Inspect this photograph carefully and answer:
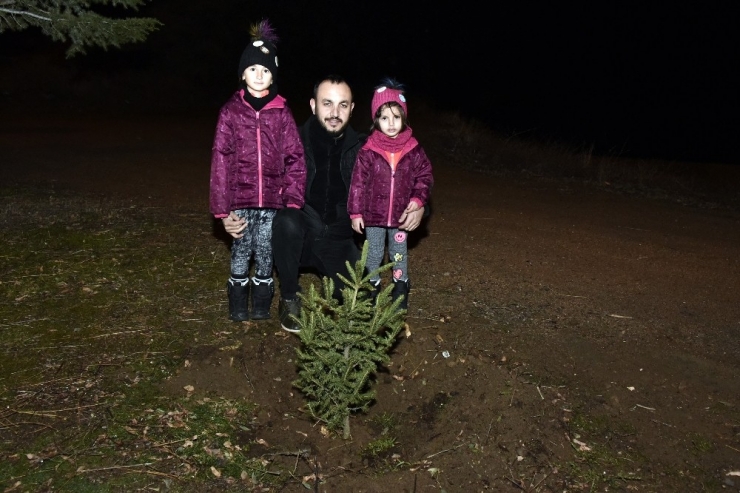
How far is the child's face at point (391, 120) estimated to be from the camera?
457cm

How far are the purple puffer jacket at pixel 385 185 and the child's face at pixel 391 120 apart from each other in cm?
15

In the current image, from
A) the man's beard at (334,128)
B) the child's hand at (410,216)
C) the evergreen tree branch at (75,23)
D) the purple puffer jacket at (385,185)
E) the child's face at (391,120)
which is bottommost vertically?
the child's hand at (410,216)

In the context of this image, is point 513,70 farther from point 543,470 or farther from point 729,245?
point 543,470

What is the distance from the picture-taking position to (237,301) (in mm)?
4742

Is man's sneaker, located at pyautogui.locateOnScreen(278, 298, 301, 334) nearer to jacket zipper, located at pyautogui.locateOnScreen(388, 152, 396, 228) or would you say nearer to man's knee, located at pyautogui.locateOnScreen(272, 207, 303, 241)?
man's knee, located at pyautogui.locateOnScreen(272, 207, 303, 241)

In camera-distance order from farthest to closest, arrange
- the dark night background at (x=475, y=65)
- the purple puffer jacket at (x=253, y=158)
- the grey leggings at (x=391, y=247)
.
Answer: the dark night background at (x=475, y=65) → the grey leggings at (x=391, y=247) → the purple puffer jacket at (x=253, y=158)

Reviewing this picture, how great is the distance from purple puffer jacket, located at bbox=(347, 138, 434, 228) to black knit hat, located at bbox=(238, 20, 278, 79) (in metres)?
0.84

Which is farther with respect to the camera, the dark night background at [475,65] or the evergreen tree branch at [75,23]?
the dark night background at [475,65]

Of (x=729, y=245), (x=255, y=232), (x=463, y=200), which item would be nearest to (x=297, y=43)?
(x=463, y=200)

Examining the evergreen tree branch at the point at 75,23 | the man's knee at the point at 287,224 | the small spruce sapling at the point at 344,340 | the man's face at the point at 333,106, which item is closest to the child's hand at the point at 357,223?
the man's knee at the point at 287,224

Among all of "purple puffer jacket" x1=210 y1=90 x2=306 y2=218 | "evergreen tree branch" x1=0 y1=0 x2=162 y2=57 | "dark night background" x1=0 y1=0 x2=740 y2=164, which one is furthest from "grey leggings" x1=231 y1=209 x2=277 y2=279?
"dark night background" x1=0 y1=0 x2=740 y2=164

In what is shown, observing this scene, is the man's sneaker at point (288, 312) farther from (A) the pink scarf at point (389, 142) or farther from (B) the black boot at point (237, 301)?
(A) the pink scarf at point (389, 142)

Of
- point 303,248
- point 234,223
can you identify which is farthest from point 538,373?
point 234,223

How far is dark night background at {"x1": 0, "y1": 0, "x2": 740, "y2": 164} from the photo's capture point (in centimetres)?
2075
